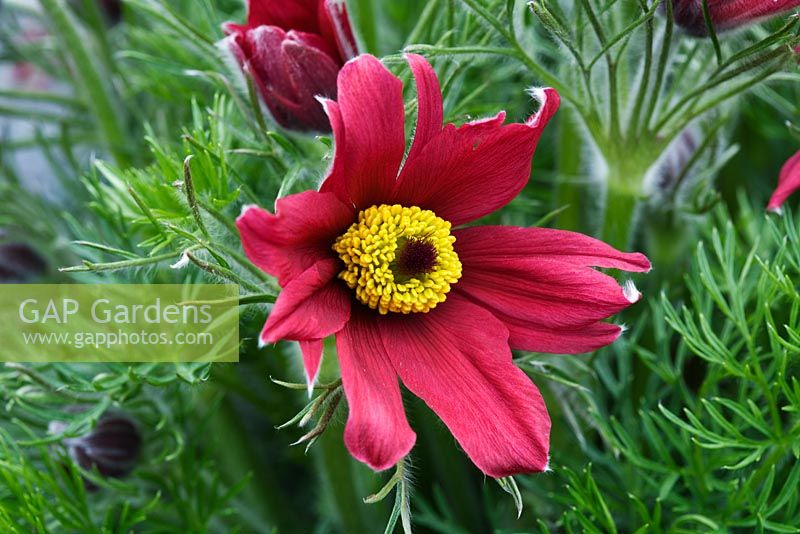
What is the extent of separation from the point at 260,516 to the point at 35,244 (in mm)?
318

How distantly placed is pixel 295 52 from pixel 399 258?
14cm

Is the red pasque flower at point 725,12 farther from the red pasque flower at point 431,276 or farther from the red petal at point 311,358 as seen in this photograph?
the red petal at point 311,358

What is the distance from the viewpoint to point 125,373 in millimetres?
639

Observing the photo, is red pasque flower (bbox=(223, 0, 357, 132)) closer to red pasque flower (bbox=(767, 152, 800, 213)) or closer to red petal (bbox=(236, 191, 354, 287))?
red petal (bbox=(236, 191, 354, 287))

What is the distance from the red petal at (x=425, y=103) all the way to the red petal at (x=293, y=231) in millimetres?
57

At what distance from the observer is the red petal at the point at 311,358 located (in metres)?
0.46

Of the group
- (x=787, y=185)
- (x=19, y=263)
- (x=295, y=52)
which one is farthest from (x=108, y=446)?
(x=787, y=185)

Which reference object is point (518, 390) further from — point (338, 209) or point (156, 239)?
point (156, 239)

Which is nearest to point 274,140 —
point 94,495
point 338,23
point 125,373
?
point 338,23

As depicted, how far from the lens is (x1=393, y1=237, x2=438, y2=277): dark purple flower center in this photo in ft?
1.80

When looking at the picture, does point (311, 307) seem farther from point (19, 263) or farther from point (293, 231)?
point (19, 263)

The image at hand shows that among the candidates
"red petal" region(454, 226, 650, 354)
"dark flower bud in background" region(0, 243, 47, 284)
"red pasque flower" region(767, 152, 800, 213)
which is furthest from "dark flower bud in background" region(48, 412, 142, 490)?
"red pasque flower" region(767, 152, 800, 213)

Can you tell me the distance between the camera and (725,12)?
558 mm

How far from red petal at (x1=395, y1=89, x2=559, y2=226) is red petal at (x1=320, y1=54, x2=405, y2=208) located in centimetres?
2
